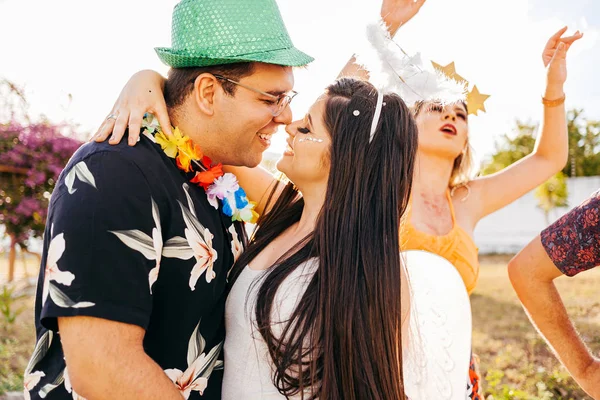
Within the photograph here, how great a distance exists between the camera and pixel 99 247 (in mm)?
1540

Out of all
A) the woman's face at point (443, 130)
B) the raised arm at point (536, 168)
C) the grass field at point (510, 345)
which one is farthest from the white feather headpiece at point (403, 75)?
the grass field at point (510, 345)

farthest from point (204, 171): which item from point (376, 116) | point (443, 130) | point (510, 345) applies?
point (510, 345)

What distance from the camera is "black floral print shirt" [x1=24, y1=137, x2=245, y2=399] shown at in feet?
5.02

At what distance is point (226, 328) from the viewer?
2.09m

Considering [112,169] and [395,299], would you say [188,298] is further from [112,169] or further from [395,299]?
[395,299]

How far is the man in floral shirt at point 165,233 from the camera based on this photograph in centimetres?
153

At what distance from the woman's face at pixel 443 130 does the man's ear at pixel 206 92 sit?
1393 millimetres

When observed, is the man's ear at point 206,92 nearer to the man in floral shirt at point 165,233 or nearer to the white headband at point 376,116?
the man in floral shirt at point 165,233

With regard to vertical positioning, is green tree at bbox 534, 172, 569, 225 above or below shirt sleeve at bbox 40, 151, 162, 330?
below

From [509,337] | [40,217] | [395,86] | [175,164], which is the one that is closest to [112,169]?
[175,164]

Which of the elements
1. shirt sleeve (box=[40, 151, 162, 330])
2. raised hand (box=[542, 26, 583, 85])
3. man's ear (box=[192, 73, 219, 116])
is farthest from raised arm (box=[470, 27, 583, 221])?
shirt sleeve (box=[40, 151, 162, 330])

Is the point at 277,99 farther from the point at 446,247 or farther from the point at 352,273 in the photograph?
the point at 446,247

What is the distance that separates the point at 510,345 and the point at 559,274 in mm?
4269

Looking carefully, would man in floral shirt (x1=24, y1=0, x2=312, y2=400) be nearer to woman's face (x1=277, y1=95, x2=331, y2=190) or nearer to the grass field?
woman's face (x1=277, y1=95, x2=331, y2=190)
